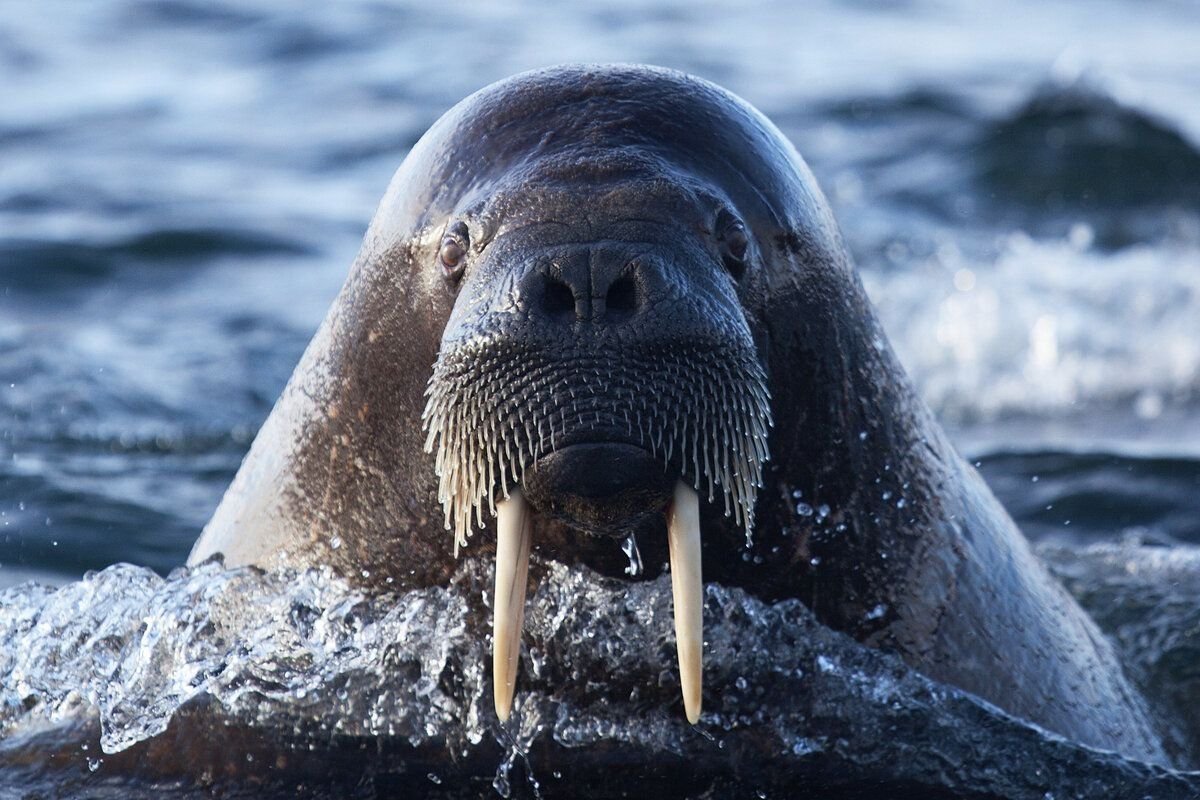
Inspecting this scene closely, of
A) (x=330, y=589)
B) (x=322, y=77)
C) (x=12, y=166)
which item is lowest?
(x=330, y=589)

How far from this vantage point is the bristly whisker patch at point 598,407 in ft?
12.3

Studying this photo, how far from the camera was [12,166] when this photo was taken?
44.3ft

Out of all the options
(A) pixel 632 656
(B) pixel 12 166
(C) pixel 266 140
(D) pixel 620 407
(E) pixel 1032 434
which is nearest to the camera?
(D) pixel 620 407

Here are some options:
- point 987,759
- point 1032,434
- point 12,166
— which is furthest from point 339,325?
point 12,166

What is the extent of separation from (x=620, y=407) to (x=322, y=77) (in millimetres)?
13617

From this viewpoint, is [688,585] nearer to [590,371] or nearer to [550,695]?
[590,371]

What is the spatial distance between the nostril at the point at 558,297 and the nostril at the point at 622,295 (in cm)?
8

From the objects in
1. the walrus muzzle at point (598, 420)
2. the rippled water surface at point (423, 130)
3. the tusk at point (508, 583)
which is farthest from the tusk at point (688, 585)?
the rippled water surface at point (423, 130)

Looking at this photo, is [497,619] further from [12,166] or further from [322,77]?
[322,77]

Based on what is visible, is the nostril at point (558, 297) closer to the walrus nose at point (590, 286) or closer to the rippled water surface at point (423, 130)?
the walrus nose at point (590, 286)

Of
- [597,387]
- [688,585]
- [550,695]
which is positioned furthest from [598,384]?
[550,695]

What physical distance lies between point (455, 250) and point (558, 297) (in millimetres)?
535

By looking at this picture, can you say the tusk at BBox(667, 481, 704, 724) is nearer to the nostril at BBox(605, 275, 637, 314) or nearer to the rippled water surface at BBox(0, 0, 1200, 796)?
the nostril at BBox(605, 275, 637, 314)

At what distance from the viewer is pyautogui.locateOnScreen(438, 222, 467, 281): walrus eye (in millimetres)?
4289
